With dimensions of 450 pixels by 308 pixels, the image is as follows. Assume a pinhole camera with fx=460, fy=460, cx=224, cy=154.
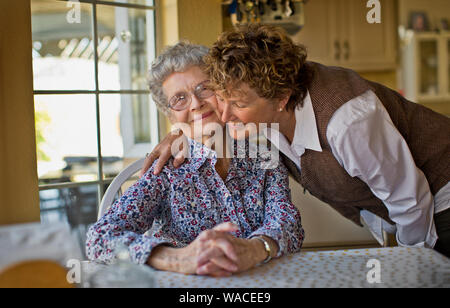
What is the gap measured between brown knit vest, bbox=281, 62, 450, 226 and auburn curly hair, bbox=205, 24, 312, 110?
10 centimetres

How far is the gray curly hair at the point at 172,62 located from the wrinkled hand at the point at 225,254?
0.58 meters

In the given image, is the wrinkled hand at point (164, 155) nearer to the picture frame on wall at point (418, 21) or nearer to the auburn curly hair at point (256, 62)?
the auburn curly hair at point (256, 62)

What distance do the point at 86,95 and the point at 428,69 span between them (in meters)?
4.41

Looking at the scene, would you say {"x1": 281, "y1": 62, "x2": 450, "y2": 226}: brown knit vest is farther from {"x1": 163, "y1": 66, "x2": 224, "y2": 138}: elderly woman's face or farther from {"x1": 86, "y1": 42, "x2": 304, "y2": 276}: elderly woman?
{"x1": 163, "y1": 66, "x2": 224, "y2": 138}: elderly woman's face

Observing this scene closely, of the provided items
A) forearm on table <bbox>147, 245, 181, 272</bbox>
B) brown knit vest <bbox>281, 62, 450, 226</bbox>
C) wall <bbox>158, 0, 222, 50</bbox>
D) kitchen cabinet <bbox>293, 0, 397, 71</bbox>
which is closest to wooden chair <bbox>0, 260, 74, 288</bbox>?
forearm on table <bbox>147, 245, 181, 272</bbox>

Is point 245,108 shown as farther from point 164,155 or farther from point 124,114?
point 124,114

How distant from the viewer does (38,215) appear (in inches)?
75.7

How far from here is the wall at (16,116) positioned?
1.78 m

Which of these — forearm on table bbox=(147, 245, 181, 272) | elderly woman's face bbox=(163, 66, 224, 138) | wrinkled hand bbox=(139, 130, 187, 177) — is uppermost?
elderly woman's face bbox=(163, 66, 224, 138)

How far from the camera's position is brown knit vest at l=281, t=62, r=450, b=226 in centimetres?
129

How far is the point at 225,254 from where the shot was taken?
3.17 ft

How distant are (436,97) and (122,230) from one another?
4997 millimetres
